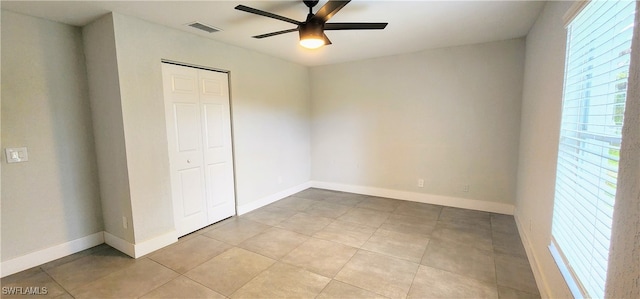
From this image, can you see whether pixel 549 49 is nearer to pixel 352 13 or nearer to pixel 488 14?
pixel 488 14

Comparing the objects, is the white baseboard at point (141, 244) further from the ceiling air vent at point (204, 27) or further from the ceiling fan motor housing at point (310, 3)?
the ceiling fan motor housing at point (310, 3)

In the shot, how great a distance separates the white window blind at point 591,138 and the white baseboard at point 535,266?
38 cm

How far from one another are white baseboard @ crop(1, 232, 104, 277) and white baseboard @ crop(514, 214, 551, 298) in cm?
430

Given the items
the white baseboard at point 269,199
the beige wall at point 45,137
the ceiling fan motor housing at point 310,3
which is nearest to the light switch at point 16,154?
the beige wall at point 45,137

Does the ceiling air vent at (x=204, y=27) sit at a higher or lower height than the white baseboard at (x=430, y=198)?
higher

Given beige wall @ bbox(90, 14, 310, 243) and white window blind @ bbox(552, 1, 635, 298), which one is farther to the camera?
beige wall @ bbox(90, 14, 310, 243)

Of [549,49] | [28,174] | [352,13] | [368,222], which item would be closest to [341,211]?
[368,222]

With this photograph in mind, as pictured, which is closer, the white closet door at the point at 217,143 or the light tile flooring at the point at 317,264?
the light tile flooring at the point at 317,264

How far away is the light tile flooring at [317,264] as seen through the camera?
2.14 metres

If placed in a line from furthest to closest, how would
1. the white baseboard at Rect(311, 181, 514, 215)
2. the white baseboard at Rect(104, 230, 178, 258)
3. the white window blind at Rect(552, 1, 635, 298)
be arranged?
the white baseboard at Rect(311, 181, 514, 215), the white baseboard at Rect(104, 230, 178, 258), the white window blind at Rect(552, 1, 635, 298)

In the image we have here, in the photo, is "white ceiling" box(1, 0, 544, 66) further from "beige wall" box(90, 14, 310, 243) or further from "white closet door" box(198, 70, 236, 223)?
"white closet door" box(198, 70, 236, 223)

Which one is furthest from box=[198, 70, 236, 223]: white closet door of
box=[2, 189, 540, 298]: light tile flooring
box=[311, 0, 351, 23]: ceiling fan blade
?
box=[311, 0, 351, 23]: ceiling fan blade

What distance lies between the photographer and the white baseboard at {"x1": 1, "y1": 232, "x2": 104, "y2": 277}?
2.41 metres

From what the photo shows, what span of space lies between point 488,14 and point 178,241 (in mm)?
4133
